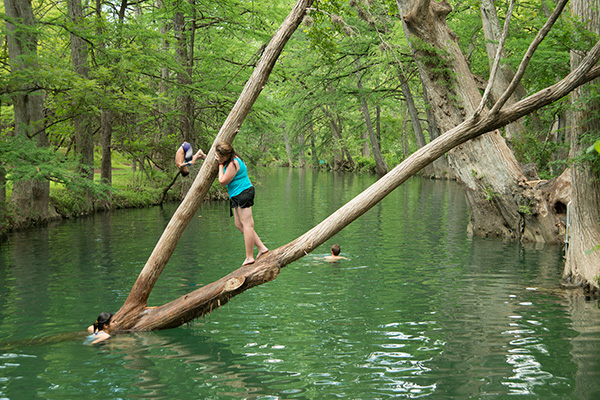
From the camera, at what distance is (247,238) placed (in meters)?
7.75

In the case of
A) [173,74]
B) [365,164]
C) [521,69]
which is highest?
[173,74]

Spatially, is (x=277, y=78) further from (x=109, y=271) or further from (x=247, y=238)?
(x=247, y=238)

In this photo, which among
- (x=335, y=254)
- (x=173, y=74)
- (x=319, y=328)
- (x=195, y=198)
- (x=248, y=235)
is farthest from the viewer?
(x=173, y=74)

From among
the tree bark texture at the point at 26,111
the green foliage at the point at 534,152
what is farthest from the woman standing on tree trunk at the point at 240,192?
the green foliage at the point at 534,152

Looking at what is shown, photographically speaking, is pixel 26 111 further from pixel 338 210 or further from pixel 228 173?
pixel 338 210

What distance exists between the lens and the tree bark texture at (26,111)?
16.3 m

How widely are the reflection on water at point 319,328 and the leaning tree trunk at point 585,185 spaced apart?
695mm

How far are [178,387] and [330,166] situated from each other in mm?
68132

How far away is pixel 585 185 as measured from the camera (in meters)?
10.6

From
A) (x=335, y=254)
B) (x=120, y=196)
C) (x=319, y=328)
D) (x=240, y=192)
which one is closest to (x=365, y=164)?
(x=120, y=196)

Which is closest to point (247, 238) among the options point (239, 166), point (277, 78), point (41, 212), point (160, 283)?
point (239, 166)

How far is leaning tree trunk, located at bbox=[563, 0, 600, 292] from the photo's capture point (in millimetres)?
10305

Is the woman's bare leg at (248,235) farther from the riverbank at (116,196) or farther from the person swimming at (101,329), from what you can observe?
the riverbank at (116,196)

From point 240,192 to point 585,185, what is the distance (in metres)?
7.05
